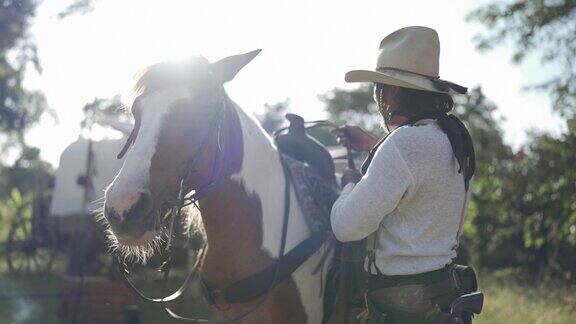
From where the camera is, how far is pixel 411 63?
272 centimetres

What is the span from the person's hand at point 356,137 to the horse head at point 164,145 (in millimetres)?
947

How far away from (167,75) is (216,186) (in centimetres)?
50

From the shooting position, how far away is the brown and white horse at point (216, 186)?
8.25 feet

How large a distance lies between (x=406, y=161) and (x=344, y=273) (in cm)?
89

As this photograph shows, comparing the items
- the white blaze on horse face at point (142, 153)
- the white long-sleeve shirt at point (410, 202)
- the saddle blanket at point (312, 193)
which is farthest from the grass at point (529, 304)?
the white blaze on horse face at point (142, 153)

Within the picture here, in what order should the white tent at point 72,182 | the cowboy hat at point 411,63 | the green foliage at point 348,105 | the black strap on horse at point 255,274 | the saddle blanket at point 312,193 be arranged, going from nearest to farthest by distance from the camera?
the cowboy hat at point 411,63
the black strap on horse at point 255,274
the saddle blanket at point 312,193
the white tent at point 72,182
the green foliage at point 348,105

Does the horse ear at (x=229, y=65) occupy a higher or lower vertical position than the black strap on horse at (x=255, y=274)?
higher

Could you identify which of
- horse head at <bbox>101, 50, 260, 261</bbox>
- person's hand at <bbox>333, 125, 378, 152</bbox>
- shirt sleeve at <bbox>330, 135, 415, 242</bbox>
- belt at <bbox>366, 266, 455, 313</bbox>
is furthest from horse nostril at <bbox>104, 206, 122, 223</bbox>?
person's hand at <bbox>333, 125, 378, 152</bbox>

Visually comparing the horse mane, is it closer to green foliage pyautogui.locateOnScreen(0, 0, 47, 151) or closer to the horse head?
the horse head

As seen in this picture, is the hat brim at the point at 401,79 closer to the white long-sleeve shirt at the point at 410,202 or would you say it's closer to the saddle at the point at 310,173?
the white long-sleeve shirt at the point at 410,202

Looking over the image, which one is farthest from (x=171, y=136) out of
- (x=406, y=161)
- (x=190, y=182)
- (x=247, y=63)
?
(x=406, y=161)

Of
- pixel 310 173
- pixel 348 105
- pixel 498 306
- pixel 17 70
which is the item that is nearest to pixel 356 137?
pixel 310 173

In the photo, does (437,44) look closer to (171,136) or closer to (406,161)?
(406,161)

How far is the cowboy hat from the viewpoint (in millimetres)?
2674
